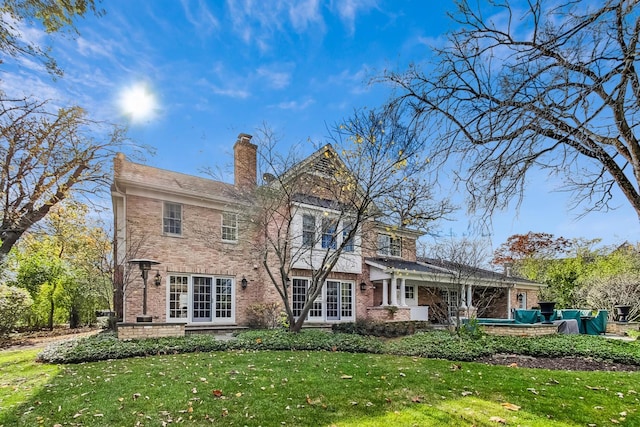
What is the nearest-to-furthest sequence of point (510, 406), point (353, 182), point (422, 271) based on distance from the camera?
point (510, 406), point (353, 182), point (422, 271)

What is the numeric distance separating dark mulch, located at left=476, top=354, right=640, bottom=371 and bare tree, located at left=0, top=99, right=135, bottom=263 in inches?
414

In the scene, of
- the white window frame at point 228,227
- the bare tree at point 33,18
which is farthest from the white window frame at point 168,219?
the bare tree at point 33,18

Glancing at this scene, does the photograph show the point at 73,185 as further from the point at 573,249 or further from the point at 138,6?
the point at 573,249

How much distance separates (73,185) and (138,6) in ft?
23.8

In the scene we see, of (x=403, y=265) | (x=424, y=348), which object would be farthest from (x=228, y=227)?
(x=424, y=348)

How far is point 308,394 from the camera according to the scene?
18.8 feet

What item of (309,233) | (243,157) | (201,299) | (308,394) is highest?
(243,157)

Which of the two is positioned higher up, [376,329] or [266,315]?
[266,315]

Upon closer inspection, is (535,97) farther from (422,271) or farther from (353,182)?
(422,271)

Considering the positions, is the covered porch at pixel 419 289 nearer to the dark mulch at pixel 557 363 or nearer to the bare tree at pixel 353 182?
the bare tree at pixel 353 182

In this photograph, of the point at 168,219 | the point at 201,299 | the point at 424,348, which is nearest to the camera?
the point at 424,348

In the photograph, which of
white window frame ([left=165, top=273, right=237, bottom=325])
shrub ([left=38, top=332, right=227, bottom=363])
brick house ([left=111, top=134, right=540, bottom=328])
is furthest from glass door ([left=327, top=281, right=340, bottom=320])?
shrub ([left=38, top=332, right=227, bottom=363])

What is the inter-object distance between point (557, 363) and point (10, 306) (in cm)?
1649

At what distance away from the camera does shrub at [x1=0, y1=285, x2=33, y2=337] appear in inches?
515
